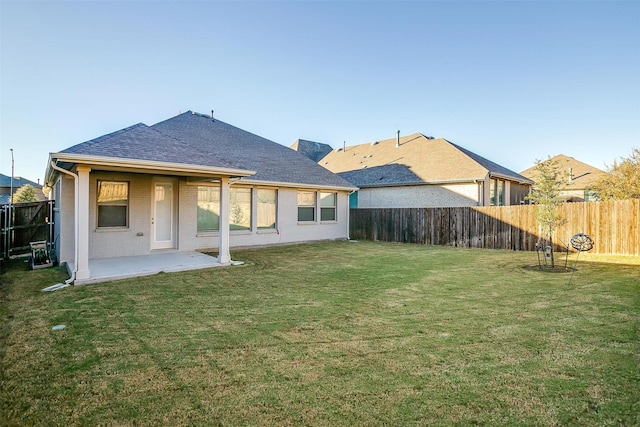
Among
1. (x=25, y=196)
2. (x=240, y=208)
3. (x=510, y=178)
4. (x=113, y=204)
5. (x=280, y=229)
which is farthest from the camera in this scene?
(x=25, y=196)

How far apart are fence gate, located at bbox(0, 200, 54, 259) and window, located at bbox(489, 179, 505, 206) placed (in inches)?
730

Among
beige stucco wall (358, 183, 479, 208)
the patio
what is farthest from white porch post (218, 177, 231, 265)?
beige stucco wall (358, 183, 479, 208)

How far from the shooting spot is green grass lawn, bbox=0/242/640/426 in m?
2.45

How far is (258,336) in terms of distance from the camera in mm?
3926

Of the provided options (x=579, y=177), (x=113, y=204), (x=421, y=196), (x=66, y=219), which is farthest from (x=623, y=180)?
(x=66, y=219)

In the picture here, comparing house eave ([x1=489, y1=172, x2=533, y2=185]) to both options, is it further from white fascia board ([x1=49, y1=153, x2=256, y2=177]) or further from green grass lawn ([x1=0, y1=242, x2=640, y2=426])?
white fascia board ([x1=49, y1=153, x2=256, y2=177])

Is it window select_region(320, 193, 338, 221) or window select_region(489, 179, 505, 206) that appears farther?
window select_region(489, 179, 505, 206)

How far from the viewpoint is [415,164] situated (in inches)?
739

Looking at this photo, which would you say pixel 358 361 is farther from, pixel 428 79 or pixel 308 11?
pixel 428 79

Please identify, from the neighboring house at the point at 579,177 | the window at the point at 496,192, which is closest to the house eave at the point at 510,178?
the window at the point at 496,192

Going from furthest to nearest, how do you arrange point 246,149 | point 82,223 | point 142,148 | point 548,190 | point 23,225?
point 246,149 → point 23,225 → point 548,190 → point 142,148 → point 82,223

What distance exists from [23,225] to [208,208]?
555 cm

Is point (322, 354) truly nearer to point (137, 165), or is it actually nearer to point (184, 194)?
point (137, 165)

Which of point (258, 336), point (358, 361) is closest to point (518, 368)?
point (358, 361)
